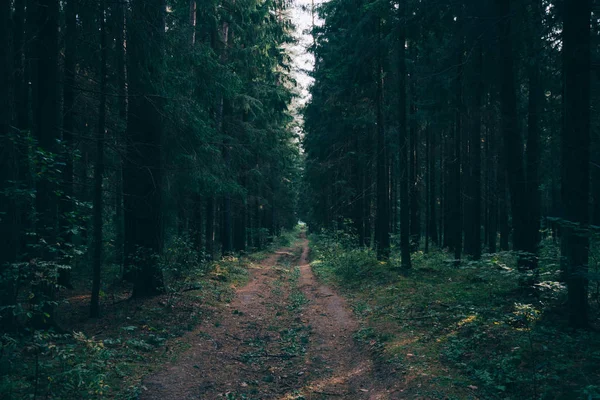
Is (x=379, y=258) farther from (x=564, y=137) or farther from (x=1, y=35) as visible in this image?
(x=1, y=35)

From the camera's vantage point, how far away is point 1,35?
580 cm

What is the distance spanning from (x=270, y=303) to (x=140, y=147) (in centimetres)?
684

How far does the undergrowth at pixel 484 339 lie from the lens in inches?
196

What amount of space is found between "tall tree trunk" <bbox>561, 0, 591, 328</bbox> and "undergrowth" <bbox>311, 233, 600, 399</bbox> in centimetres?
33

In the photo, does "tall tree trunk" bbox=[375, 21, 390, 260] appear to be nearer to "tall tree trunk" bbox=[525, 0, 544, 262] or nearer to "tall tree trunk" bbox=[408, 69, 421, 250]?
"tall tree trunk" bbox=[408, 69, 421, 250]

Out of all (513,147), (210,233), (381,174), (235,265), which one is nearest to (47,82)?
(513,147)

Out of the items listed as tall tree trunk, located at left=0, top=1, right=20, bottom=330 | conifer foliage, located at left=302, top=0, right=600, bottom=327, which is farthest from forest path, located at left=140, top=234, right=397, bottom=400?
conifer foliage, located at left=302, top=0, right=600, bottom=327

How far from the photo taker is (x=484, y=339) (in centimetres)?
644

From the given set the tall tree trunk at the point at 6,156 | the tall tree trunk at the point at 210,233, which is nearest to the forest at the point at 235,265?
the tall tree trunk at the point at 6,156

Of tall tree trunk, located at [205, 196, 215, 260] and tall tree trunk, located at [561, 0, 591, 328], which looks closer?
tall tree trunk, located at [561, 0, 591, 328]

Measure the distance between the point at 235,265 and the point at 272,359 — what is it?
11221 millimetres

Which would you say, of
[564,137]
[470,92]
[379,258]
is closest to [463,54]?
[470,92]

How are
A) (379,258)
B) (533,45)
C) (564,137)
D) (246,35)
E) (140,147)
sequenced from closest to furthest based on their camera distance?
1. (564,137)
2. (533,45)
3. (140,147)
4. (379,258)
5. (246,35)

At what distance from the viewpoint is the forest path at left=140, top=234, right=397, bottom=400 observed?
580 centimetres
